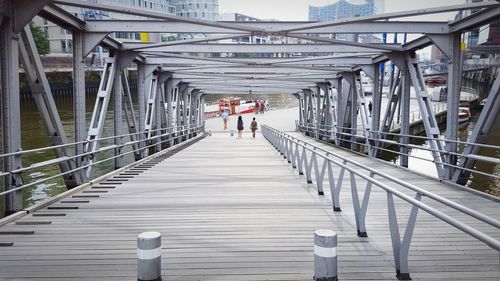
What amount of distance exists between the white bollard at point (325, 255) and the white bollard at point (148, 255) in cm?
134

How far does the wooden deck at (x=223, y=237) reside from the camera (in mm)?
4648

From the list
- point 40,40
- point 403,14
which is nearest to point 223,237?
point 403,14

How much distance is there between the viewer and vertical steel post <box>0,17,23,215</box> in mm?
7805

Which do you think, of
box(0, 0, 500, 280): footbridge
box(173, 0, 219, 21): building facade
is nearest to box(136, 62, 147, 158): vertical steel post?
box(0, 0, 500, 280): footbridge

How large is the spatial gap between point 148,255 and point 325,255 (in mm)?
1481

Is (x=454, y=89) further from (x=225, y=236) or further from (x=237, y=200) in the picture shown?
(x=225, y=236)

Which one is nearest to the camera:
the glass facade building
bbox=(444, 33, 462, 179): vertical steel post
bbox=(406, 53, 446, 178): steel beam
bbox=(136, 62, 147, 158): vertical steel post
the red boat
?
bbox=(444, 33, 462, 179): vertical steel post

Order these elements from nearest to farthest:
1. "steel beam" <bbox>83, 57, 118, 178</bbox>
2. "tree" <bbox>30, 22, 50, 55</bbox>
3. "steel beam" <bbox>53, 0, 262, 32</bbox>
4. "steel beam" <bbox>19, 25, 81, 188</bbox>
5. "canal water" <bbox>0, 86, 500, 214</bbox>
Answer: "steel beam" <bbox>19, 25, 81, 188</bbox>
"steel beam" <bbox>53, 0, 262, 32</bbox>
"steel beam" <bbox>83, 57, 118, 178</bbox>
"canal water" <bbox>0, 86, 500, 214</bbox>
"tree" <bbox>30, 22, 50, 55</bbox>

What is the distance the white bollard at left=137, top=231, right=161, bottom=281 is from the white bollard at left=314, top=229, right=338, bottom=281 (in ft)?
4.39

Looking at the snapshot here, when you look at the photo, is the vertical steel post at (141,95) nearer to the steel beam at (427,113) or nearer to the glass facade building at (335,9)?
the steel beam at (427,113)

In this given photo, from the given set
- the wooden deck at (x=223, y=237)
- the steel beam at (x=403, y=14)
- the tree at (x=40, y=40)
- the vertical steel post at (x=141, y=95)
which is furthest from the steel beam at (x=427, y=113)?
the tree at (x=40, y=40)

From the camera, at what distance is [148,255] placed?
12.4ft

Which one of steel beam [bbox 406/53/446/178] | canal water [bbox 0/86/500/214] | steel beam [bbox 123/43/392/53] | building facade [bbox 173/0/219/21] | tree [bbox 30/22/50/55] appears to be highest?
building facade [bbox 173/0/219/21]

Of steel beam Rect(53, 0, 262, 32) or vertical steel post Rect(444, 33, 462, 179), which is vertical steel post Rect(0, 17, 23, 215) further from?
vertical steel post Rect(444, 33, 462, 179)
